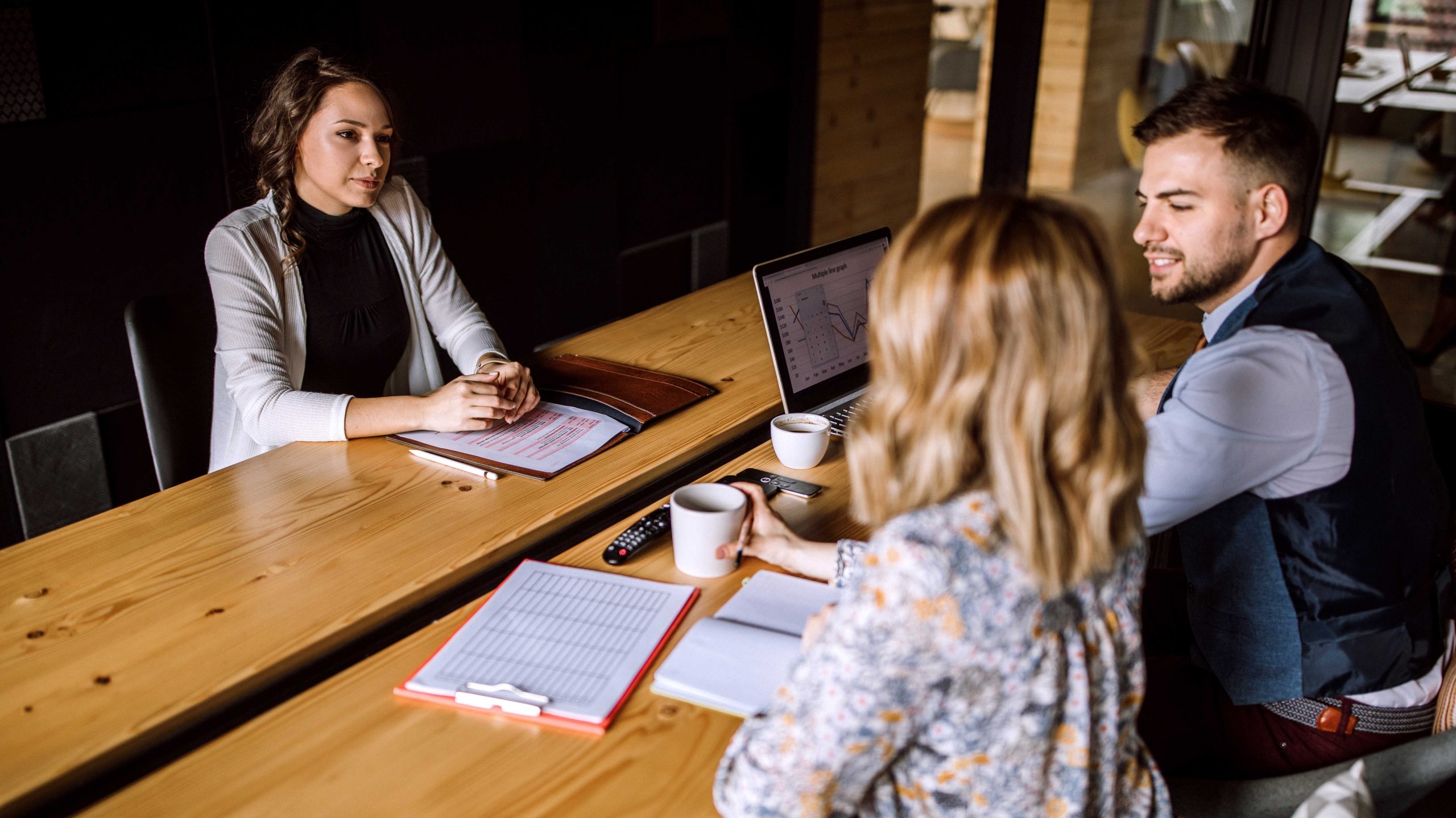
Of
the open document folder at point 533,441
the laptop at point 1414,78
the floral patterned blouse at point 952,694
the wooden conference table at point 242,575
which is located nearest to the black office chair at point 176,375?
the wooden conference table at point 242,575

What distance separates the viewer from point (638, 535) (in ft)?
5.00

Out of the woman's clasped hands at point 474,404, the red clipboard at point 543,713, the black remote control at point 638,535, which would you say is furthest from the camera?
the woman's clasped hands at point 474,404

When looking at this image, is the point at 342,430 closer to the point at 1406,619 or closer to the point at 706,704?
the point at 706,704

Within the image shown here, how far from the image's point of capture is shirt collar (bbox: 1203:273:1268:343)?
5.14 feet

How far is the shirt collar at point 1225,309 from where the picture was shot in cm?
Result: 157

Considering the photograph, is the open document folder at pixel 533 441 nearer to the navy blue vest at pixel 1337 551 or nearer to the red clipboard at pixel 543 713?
the red clipboard at pixel 543 713

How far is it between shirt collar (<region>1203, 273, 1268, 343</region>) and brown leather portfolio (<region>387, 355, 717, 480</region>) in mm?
853

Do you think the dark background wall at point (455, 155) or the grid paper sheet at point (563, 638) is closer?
the grid paper sheet at point (563, 638)

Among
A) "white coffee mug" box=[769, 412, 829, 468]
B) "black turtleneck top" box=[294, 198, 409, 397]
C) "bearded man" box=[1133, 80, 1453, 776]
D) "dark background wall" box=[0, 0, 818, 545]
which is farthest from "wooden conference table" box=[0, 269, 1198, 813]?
"dark background wall" box=[0, 0, 818, 545]

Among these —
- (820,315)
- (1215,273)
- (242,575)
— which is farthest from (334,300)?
(1215,273)

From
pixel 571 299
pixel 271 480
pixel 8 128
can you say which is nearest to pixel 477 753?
pixel 271 480

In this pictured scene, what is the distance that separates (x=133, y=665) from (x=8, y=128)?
1613mm

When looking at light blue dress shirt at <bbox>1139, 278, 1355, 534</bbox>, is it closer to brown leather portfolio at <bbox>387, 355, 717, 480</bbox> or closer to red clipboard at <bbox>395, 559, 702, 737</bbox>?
red clipboard at <bbox>395, 559, 702, 737</bbox>

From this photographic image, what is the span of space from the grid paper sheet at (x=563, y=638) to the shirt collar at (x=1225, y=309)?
34.3 inches
